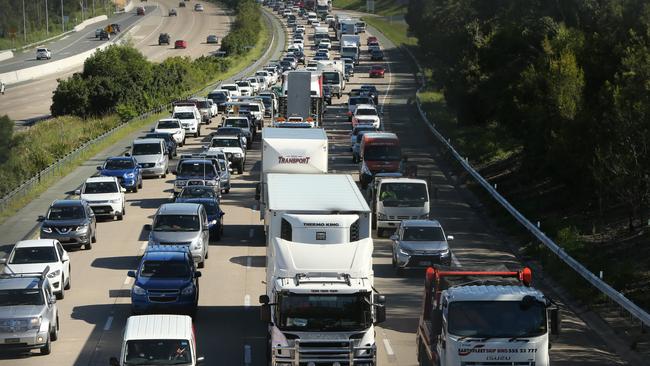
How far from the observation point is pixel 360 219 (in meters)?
26.3

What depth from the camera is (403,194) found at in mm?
43688

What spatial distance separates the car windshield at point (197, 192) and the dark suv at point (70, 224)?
4.54 meters

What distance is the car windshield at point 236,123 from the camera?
68500mm

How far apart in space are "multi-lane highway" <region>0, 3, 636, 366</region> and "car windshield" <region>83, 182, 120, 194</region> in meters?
1.16

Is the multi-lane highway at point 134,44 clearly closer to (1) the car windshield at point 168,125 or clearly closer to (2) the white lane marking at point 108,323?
(1) the car windshield at point 168,125

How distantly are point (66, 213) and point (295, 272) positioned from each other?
58.6 feet

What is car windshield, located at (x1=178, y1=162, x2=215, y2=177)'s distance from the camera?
49719mm

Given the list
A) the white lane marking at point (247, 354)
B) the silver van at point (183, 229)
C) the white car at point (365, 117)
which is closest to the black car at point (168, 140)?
the white car at point (365, 117)

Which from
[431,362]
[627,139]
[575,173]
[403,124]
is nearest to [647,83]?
[627,139]

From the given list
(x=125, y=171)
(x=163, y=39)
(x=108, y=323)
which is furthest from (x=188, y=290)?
(x=163, y=39)

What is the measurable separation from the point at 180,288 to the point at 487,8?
59.4 metres

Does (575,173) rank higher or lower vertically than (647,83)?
lower

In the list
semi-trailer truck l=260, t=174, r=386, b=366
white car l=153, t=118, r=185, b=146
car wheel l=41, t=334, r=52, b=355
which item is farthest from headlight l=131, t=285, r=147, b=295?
white car l=153, t=118, r=185, b=146

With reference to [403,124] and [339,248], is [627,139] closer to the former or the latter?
[339,248]
